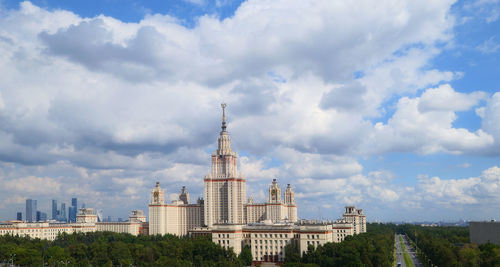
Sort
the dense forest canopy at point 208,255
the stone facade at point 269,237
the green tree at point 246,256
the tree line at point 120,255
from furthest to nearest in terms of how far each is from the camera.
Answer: the stone facade at point 269,237, the green tree at point 246,256, the tree line at point 120,255, the dense forest canopy at point 208,255

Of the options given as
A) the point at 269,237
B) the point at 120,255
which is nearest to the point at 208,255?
the point at 120,255

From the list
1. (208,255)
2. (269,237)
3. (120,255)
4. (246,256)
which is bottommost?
(246,256)

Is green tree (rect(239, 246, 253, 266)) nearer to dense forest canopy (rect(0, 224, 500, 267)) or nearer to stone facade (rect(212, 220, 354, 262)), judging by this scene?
dense forest canopy (rect(0, 224, 500, 267))

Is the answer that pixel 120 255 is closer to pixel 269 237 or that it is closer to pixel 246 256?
pixel 246 256

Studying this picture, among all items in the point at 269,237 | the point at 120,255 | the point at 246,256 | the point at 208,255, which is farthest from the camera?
the point at 269,237

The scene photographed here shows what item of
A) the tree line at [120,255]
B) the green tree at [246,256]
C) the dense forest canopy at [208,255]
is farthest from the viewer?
the green tree at [246,256]

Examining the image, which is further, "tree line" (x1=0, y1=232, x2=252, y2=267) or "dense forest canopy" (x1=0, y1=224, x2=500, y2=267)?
"tree line" (x1=0, y1=232, x2=252, y2=267)

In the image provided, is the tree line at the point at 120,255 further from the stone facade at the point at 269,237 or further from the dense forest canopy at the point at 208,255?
the stone facade at the point at 269,237

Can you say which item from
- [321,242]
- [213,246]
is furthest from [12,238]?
[321,242]

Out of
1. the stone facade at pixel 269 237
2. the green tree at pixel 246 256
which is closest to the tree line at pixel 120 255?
the green tree at pixel 246 256

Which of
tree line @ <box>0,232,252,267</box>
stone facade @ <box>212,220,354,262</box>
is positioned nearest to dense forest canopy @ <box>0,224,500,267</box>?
tree line @ <box>0,232,252,267</box>

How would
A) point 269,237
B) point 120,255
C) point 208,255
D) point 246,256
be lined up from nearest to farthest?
1. point 120,255
2. point 208,255
3. point 246,256
4. point 269,237

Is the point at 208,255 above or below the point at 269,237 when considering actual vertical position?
below

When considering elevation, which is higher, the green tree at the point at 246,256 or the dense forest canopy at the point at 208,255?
the dense forest canopy at the point at 208,255
